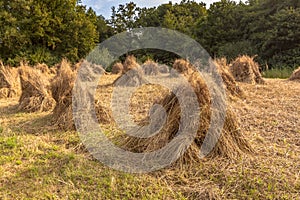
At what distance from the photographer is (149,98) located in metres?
4.27

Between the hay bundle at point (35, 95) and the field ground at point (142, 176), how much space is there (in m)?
1.33

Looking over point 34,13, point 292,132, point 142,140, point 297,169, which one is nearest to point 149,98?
point 142,140

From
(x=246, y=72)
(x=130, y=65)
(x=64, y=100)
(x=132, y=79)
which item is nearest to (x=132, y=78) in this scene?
(x=132, y=79)

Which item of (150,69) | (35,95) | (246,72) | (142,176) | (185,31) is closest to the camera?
(142,176)

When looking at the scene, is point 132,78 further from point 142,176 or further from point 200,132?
point 142,176

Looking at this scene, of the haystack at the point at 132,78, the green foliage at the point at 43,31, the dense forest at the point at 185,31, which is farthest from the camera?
the dense forest at the point at 185,31

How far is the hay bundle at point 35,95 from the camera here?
3912mm

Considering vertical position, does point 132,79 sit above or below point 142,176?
above

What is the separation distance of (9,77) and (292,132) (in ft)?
19.5

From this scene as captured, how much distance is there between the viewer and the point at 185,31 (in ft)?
66.2

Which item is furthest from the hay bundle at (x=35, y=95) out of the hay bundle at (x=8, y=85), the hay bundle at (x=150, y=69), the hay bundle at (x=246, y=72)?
the hay bundle at (x=246, y=72)

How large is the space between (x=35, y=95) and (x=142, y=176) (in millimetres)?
2910

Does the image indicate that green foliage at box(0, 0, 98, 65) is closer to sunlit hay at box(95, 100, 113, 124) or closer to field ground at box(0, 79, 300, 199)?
sunlit hay at box(95, 100, 113, 124)

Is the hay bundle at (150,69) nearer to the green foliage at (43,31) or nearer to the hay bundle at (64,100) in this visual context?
the hay bundle at (64,100)
